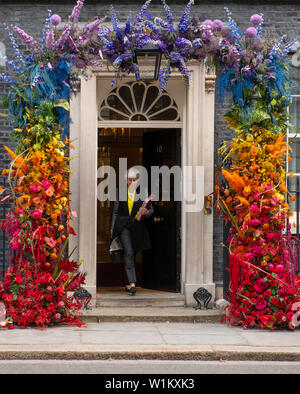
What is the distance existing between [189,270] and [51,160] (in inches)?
114

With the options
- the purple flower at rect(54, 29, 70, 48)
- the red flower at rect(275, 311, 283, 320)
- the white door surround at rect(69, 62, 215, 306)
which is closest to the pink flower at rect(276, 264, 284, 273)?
the red flower at rect(275, 311, 283, 320)

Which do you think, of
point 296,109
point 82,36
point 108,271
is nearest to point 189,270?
point 108,271

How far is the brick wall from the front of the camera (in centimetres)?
1043

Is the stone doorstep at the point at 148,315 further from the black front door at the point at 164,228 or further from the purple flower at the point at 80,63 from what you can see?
the purple flower at the point at 80,63

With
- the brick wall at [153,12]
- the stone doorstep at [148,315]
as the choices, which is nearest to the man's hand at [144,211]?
the brick wall at [153,12]

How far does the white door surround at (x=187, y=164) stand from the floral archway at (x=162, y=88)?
1285 mm

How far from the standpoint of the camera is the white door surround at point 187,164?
1023 cm

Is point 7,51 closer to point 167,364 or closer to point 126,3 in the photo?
point 126,3

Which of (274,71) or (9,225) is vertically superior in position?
(274,71)

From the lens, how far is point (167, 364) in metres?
7.03

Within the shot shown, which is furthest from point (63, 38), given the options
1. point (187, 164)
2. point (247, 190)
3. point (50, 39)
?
point (187, 164)

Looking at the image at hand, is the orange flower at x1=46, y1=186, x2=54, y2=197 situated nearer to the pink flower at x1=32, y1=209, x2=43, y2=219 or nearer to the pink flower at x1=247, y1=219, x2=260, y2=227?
the pink flower at x1=32, y1=209, x2=43, y2=219

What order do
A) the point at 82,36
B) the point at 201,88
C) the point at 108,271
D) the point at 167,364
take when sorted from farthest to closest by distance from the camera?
the point at 108,271, the point at 201,88, the point at 82,36, the point at 167,364

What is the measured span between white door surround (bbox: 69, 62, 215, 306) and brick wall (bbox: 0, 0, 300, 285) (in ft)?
0.67
